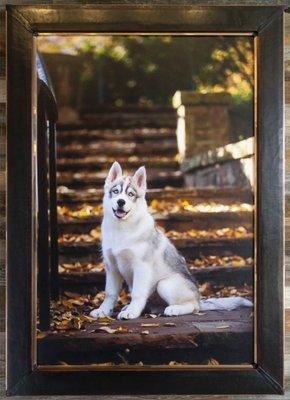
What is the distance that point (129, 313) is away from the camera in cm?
255

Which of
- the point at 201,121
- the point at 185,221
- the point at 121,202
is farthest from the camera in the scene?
the point at 201,121

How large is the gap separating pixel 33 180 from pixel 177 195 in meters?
1.07

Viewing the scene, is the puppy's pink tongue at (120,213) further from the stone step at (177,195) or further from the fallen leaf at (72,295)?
the fallen leaf at (72,295)

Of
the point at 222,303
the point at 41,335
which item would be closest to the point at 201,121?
the point at 222,303

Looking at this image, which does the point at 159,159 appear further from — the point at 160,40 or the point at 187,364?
the point at 187,364

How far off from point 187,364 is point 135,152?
8.21 ft

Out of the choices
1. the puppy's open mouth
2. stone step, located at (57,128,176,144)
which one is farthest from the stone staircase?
stone step, located at (57,128,176,144)

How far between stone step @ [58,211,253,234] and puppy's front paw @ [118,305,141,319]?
380 millimetres

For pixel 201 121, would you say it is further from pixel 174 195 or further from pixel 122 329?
pixel 122 329

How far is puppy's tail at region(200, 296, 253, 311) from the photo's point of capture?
8.42 feet

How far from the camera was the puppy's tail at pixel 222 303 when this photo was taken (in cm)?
257

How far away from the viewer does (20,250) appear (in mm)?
2441

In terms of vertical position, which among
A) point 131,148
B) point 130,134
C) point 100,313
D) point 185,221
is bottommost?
point 100,313

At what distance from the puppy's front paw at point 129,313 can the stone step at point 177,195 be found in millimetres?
464
